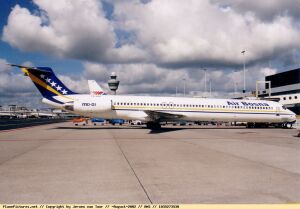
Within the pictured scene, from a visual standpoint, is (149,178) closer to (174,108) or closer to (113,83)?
(174,108)

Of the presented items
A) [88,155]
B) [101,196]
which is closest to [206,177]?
[101,196]

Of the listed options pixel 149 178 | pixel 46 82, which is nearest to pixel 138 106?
pixel 46 82

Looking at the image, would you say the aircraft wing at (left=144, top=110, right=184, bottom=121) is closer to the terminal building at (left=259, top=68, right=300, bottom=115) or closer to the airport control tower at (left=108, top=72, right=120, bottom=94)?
the terminal building at (left=259, top=68, right=300, bottom=115)

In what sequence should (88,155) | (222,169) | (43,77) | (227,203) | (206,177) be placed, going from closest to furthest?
(227,203)
(206,177)
(222,169)
(88,155)
(43,77)

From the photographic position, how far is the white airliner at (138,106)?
2536cm

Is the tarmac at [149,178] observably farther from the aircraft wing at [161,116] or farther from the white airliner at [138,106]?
the white airliner at [138,106]

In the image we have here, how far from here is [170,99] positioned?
26.7 m

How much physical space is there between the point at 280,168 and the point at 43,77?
919 inches

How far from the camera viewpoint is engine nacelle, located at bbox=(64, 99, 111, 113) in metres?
25.1

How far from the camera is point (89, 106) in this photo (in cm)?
2531

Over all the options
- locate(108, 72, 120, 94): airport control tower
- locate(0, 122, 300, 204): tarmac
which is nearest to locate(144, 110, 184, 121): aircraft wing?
locate(0, 122, 300, 204): tarmac

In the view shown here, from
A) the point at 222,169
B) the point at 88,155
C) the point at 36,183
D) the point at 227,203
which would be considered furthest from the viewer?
the point at 88,155

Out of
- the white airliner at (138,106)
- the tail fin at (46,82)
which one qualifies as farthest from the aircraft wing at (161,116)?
the tail fin at (46,82)

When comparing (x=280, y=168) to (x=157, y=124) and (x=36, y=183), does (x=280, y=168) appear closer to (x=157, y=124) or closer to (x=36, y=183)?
(x=36, y=183)
